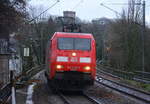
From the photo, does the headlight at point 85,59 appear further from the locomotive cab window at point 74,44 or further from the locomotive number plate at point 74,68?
the locomotive cab window at point 74,44

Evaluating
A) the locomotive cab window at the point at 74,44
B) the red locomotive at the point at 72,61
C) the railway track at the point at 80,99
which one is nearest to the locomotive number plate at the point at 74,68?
the red locomotive at the point at 72,61

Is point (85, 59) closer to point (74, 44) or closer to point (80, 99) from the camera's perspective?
point (74, 44)

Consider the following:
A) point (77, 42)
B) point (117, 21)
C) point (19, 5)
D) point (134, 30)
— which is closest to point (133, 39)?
point (134, 30)

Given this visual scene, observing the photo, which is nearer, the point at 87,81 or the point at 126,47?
the point at 87,81

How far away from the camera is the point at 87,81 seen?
2002cm

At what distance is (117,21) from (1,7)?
4251 centimetres

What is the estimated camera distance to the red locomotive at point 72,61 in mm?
19609

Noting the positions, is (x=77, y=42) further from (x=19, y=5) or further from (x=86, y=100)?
(x=19, y=5)

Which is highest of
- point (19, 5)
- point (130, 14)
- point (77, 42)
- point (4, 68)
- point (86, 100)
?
point (130, 14)

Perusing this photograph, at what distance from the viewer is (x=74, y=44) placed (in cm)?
2053

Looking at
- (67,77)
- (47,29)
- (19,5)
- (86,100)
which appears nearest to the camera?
(19,5)

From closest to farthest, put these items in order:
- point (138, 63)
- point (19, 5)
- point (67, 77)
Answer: point (19, 5)
point (67, 77)
point (138, 63)

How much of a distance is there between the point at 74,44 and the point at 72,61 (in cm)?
A: 120

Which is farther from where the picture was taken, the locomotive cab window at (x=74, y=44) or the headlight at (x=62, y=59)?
the locomotive cab window at (x=74, y=44)
